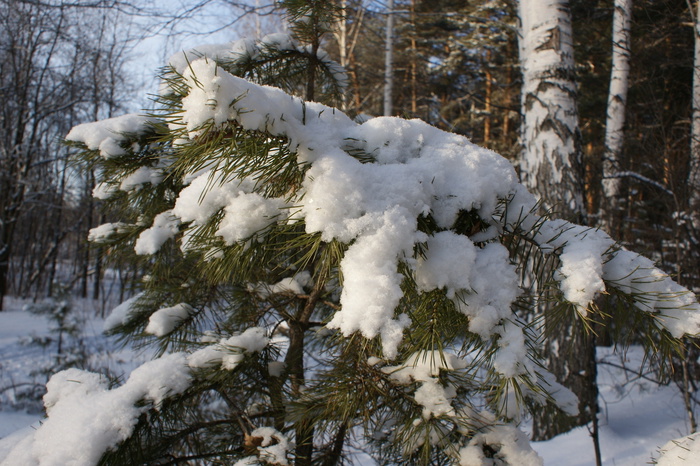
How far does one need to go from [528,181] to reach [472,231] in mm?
2495

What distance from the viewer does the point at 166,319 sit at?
136 cm

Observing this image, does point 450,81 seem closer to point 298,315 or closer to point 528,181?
point 528,181

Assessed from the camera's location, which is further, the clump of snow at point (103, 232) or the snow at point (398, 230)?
the clump of snow at point (103, 232)

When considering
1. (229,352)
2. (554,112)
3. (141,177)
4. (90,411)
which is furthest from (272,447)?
(554,112)

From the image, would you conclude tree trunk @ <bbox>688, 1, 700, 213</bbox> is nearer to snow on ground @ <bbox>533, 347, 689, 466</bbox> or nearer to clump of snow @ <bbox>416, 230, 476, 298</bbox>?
snow on ground @ <bbox>533, 347, 689, 466</bbox>

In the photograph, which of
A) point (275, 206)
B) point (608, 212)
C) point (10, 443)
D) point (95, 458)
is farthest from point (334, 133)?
point (608, 212)

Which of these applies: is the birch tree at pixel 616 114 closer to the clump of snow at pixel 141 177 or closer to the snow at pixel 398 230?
the snow at pixel 398 230

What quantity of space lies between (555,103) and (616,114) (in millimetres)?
3936

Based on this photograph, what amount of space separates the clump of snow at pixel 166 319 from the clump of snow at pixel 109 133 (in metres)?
0.52

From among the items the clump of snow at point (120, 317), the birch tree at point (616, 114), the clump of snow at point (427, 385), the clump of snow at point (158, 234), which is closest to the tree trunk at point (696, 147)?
the birch tree at point (616, 114)

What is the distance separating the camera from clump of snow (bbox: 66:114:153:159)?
4.07 feet

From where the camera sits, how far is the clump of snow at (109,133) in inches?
48.8

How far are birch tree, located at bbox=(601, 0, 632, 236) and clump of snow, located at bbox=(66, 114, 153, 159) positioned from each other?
576 centimetres

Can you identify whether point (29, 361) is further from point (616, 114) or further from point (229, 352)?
point (616, 114)
